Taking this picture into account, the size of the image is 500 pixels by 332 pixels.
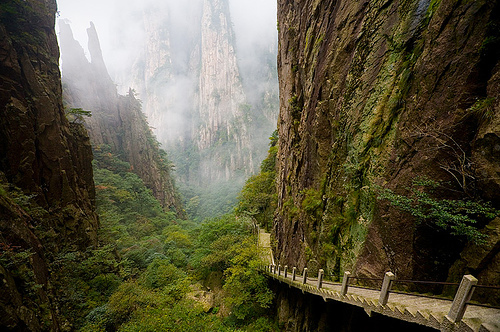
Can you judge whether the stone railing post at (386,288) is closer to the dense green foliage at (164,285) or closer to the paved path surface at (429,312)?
the paved path surface at (429,312)

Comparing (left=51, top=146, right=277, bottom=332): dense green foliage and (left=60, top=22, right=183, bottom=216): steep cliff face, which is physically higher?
Answer: (left=60, top=22, right=183, bottom=216): steep cliff face

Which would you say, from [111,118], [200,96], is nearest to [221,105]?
[200,96]

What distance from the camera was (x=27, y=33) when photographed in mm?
12141

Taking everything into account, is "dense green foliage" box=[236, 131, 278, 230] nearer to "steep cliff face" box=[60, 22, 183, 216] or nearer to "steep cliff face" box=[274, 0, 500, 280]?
"steep cliff face" box=[274, 0, 500, 280]

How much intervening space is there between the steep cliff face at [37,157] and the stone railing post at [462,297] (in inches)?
441

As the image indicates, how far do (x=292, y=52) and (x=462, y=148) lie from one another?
12664mm

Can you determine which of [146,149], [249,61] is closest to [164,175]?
[146,149]

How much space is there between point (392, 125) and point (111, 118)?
48656mm

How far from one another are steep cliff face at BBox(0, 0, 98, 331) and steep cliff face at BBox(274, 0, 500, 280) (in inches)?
439

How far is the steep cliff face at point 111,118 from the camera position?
36594 mm

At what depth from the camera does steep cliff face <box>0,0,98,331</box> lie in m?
7.60

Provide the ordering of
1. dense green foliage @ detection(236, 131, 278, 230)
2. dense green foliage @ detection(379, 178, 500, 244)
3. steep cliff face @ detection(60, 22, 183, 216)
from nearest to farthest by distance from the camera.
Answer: dense green foliage @ detection(379, 178, 500, 244) < dense green foliage @ detection(236, 131, 278, 230) < steep cliff face @ detection(60, 22, 183, 216)

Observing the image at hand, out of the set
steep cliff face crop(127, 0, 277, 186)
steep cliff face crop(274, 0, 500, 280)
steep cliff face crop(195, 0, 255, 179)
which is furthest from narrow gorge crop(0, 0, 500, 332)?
steep cliff face crop(127, 0, 277, 186)

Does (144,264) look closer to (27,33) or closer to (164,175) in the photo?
(27,33)
